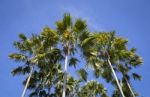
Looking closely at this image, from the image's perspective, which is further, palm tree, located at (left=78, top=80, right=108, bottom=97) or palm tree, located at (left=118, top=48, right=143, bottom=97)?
palm tree, located at (left=78, top=80, right=108, bottom=97)

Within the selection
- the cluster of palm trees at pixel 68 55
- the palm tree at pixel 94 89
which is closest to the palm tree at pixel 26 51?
the cluster of palm trees at pixel 68 55

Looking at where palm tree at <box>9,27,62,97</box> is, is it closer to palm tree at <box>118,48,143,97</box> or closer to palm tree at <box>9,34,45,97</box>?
palm tree at <box>9,34,45,97</box>

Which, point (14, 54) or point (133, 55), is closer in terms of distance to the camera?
point (14, 54)

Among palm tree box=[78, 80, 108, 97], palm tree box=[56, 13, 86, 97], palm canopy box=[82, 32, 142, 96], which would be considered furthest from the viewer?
palm tree box=[78, 80, 108, 97]

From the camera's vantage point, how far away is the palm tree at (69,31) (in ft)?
60.8

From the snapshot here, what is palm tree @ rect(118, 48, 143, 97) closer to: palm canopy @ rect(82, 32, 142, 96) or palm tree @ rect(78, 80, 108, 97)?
palm canopy @ rect(82, 32, 142, 96)

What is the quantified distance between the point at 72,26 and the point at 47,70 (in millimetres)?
4630

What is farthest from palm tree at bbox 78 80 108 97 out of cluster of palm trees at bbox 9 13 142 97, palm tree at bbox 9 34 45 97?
palm tree at bbox 9 34 45 97

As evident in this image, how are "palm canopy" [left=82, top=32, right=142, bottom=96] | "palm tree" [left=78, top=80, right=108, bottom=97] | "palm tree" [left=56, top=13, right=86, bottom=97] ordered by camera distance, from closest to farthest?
"palm tree" [left=56, top=13, right=86, bottom=97], "palm canopy" [left=82, top=32, right=142, bottom=96], "palm tree" [left=78, top=80, right=108, bottom=97]

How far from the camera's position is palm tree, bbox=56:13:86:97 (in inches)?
→ 730

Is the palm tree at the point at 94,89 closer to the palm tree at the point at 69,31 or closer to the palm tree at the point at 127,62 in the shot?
the palm tree at the point at 127,62

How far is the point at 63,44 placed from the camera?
18844 millimetres

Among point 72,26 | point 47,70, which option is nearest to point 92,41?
point 72,26

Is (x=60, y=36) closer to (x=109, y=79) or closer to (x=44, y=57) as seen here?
(x=44, y=57)
